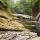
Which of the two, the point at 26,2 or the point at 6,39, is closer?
the point at 6,39

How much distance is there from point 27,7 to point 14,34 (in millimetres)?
402

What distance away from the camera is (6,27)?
142 cm

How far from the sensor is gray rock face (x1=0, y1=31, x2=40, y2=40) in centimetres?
136

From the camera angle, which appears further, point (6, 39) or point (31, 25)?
point (31, 25)

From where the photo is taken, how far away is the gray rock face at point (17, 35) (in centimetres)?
136

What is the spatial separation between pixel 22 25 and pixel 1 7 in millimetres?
368

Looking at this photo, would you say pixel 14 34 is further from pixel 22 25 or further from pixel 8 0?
pixel 8 0

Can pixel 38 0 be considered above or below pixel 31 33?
above

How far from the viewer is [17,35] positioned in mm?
1410

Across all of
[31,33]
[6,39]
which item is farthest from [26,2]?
[6,39]

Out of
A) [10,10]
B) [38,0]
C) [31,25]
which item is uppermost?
[38,0]

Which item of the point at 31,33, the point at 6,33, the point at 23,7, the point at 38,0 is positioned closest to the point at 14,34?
the point at 6,33

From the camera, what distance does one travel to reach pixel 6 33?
55.3 inches

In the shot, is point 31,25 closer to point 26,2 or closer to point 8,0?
point 26,2
